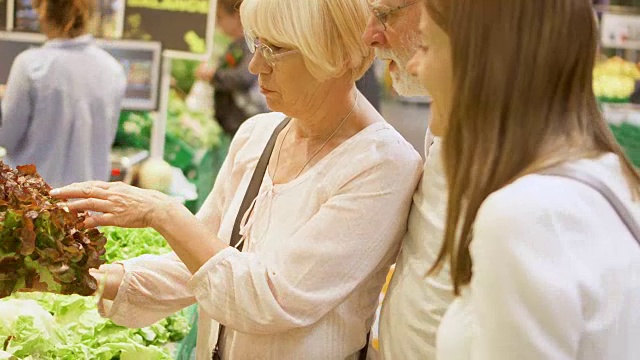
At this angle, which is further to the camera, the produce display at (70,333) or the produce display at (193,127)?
the produce display at (193,127)

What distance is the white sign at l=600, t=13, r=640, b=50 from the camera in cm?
807

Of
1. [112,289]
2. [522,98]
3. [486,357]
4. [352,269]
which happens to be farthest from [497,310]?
[112,289]

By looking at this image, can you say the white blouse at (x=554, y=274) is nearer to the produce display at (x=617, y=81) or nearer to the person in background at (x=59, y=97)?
the person in background at (x=59, y=97)

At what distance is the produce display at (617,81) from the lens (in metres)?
8.49

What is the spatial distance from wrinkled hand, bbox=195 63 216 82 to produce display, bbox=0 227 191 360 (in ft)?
14.7

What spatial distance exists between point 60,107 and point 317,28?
3493 mm

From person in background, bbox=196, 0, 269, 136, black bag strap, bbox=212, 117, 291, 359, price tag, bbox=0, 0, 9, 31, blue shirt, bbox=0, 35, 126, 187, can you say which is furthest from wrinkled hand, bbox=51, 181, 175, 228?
person in background, bbox=196, 0, 269, 136

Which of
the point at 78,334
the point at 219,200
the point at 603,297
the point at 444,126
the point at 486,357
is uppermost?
the point at 444,126

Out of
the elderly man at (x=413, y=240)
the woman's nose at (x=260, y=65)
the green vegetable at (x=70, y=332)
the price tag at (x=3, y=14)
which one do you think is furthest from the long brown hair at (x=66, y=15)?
the elderly man at (x=413, y=240)

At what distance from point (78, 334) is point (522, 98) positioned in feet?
6.72

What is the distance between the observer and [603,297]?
1364mm

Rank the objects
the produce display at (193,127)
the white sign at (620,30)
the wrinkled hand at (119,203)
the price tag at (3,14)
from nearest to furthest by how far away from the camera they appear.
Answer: the wrinkled hand at (119,203)
the price tag at (3,14)
the produce display at (193,127)
the white sign at (620,30)

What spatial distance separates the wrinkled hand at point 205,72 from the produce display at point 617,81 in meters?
3.34

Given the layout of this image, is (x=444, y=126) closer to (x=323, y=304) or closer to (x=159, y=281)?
(x=323, y=304)
